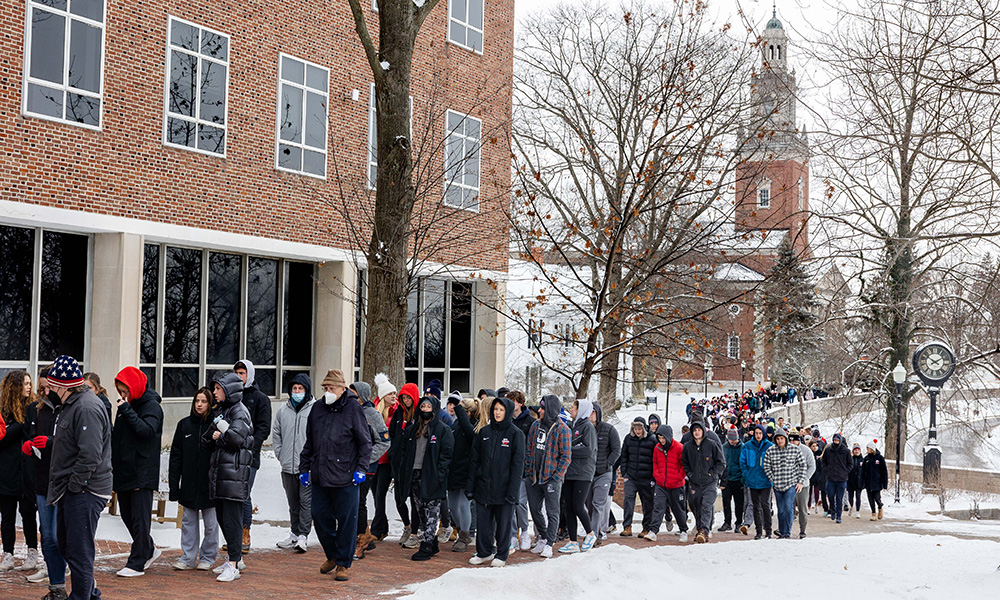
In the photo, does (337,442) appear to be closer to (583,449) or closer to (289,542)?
(289,542)

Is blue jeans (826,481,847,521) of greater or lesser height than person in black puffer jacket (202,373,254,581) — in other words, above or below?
below

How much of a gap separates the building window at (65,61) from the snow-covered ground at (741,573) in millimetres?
11653

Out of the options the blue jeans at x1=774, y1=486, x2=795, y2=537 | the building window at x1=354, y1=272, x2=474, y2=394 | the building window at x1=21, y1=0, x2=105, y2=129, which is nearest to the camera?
the blue jeans at x1=774, y1=486, x2=795, y2=537

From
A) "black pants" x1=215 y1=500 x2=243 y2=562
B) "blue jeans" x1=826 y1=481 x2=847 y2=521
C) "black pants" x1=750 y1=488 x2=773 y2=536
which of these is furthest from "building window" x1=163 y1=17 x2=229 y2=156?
"blue jeans" x1=826 y1=481 x2=847 y2=521

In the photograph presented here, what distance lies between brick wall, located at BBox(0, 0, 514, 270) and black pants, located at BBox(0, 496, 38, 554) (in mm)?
8786

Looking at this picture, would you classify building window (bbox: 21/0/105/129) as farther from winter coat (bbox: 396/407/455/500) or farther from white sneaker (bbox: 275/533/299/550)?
winter coat (bbox: 396/407/455/500)

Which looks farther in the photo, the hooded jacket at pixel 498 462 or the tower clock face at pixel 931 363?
the tower clock face at pixel 931 363

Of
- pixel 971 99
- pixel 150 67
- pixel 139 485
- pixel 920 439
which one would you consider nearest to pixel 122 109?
pixel 150 67

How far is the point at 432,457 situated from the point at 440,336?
16.0 meters

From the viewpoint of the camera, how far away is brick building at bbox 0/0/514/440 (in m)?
16.8

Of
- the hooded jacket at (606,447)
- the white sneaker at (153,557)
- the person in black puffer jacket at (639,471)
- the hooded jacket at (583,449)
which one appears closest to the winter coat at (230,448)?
the white sneaker at (153,557)

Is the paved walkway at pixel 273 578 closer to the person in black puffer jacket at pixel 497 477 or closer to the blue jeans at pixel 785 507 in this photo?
the person in black puffer jacket at pixel 497 477

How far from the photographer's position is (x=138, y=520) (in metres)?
8.55

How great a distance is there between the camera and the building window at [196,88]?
18625mm
